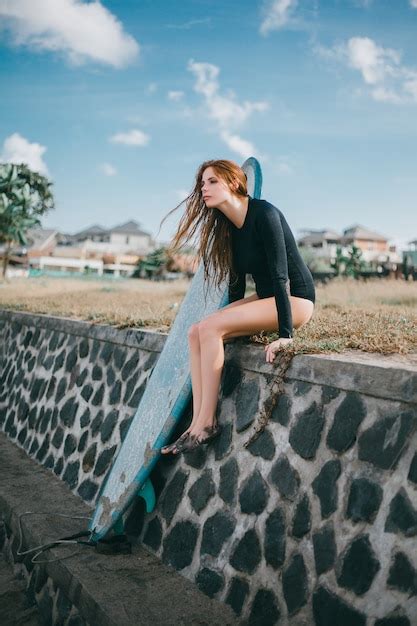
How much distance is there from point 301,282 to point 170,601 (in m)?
2.26

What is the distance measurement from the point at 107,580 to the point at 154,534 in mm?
534

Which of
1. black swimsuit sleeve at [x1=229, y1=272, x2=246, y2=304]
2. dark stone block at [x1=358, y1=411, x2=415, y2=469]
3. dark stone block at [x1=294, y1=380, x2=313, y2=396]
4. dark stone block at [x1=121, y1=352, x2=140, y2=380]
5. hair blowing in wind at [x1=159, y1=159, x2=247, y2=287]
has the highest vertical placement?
hair blowing in wind at [x1=159, y1=159, x2=247, y2=287]

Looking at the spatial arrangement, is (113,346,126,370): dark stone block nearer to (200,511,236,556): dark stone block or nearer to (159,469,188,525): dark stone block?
(159,469,188,525): dark stone block

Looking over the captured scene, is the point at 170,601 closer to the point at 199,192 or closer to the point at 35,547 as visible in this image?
the point at 35,547

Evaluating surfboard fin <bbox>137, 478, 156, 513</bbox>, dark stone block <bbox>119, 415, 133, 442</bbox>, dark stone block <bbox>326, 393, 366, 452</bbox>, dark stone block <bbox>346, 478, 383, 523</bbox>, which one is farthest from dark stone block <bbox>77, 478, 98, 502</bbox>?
dark stone block <bbox>346, 478, 383, 523</bbox>

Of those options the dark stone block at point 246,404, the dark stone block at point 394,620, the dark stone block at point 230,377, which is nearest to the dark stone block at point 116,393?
the dark stone block at point 230,377

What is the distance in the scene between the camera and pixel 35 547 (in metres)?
3.90

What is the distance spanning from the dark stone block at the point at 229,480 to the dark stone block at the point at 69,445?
2.39 m

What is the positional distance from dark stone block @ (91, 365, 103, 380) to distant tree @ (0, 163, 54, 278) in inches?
1062

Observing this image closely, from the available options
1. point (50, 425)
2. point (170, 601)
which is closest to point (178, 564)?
point (170, 601)

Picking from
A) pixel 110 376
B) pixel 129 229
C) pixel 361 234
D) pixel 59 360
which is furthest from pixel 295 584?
pixel 129 229

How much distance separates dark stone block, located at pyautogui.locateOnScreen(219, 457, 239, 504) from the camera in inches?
129

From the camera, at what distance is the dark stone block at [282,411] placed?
10.3 ft

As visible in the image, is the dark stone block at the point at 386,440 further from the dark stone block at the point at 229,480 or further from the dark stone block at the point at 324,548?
the dark stone block at the point at 229,480
